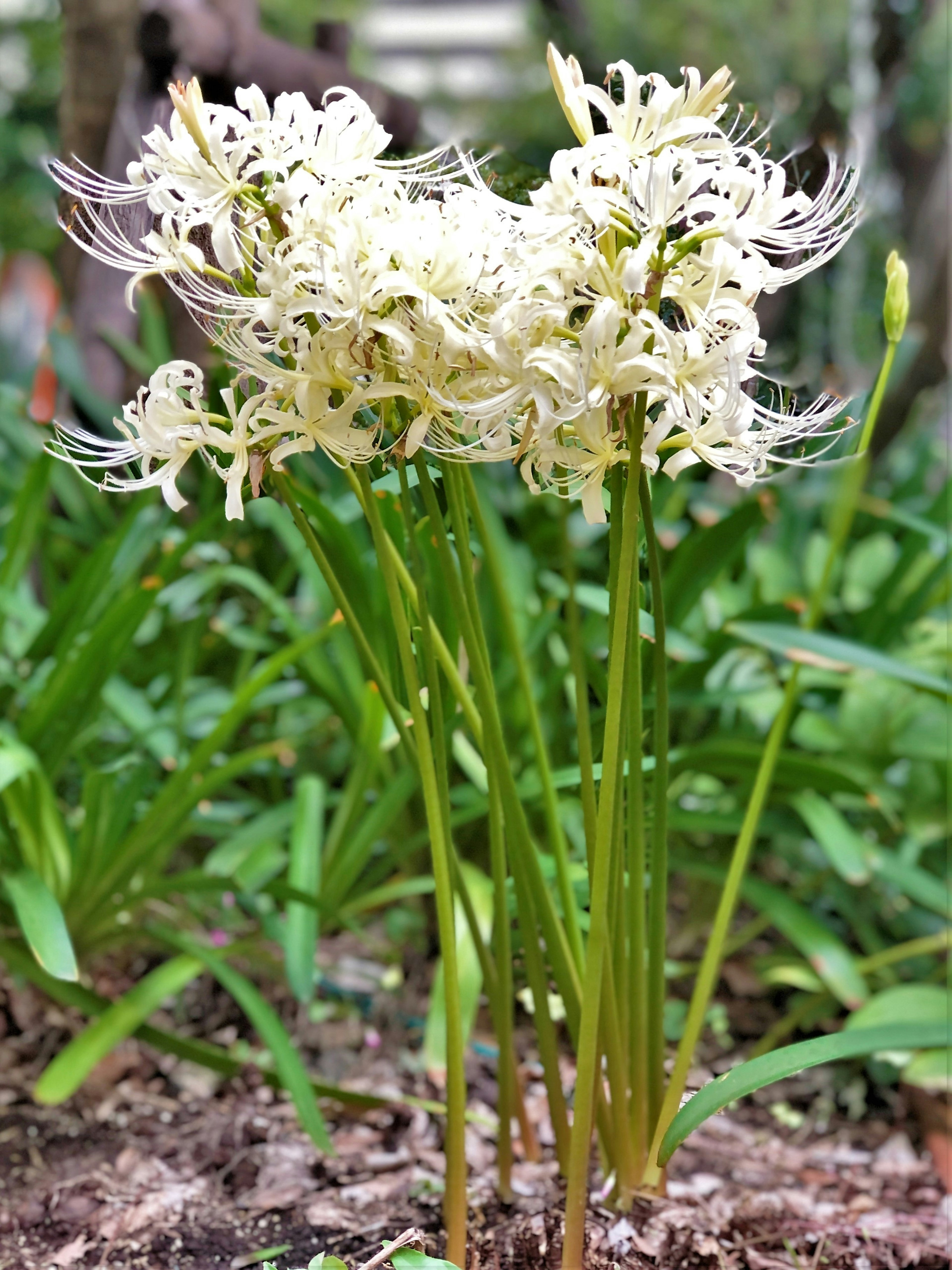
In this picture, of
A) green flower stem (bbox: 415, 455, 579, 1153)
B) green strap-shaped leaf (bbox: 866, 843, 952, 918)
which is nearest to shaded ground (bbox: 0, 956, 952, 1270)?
green flower stem (bbox: 415, 455, 579, 1153)

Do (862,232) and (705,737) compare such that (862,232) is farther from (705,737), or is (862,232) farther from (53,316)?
(53,316)

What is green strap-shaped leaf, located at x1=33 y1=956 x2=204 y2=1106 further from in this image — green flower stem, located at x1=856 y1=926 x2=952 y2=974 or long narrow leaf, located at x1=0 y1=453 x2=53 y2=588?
green flower stem, located at x1=856 y1=926 x2=952 y2=974

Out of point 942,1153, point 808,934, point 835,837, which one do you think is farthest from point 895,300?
point 942,1153

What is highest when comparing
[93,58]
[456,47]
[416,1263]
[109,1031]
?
[456,47]

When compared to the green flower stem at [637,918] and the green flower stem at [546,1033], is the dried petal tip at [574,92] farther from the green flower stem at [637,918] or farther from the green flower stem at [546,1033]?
the green flower stem at [546,1033]

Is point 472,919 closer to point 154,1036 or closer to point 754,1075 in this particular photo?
point 754,1075

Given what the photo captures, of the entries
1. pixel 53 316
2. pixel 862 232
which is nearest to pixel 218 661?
pixel 53 316
